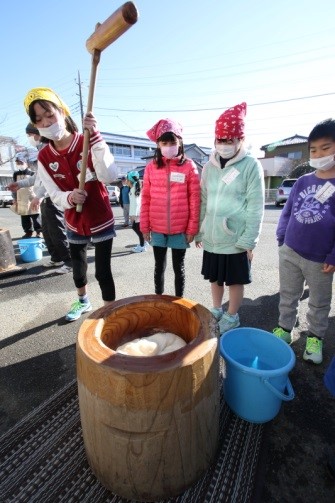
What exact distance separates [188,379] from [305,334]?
6.14 ft

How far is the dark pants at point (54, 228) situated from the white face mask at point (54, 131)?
2254 mm

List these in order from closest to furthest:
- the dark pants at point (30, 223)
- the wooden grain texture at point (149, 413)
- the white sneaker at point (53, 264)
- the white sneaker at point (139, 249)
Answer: the wooden grain texture at point (149, 413)
the white sneaker at point (53, 264)
the white sneaker at point (139, 249)
the dark pants at point (30, 223)

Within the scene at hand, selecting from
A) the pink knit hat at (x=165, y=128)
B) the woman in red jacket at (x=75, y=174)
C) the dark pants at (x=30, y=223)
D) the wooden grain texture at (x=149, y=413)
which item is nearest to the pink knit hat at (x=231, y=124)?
the pink knit hat at (x=165, y=128)

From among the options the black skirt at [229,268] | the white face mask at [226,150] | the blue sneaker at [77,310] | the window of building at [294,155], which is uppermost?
the window of building at [294,155]

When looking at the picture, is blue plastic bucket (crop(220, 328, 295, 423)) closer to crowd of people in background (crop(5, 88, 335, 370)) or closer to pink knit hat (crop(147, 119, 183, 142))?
crowd of people in background (crop(5, 88, 335, 370))

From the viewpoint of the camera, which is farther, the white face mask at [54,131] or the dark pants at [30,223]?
the dark pants at [30,223]

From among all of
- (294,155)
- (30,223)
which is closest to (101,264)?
(30,223)

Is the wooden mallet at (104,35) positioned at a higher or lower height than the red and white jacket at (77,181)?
higher

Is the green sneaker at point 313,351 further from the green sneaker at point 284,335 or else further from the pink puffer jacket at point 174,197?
the pink puffer jacket at point 174,197

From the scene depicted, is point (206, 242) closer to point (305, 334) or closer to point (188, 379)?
point (305, 334)

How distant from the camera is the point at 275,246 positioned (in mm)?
5840

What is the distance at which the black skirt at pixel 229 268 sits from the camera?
88.8 inches

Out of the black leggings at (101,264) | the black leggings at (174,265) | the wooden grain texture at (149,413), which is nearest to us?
the wooden grain texture at (149,413)

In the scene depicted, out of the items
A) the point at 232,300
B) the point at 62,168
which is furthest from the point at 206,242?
the point at 62,168
